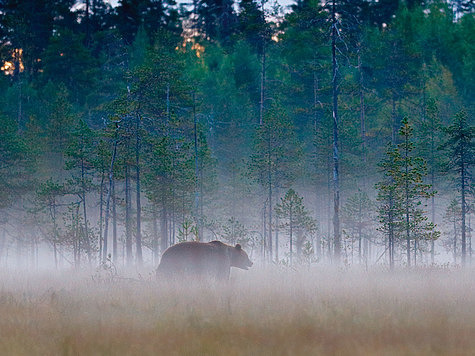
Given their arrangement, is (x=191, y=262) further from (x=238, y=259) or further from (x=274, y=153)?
(x=274, y=153)

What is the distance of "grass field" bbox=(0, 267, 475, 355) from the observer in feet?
29.3

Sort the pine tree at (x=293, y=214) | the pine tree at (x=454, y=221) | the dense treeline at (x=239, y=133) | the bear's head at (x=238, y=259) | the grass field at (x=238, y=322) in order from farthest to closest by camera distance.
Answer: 1. the pine tree at (x=454, y=221)
2. the pine tree at (x=293, y=214)
3. the dense treeline at (x=239, y=133)
4. the bear's head at (x=238, y=259)
5. the grass field at (x=238, y=322)

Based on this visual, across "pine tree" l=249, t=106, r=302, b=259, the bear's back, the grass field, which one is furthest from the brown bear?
"pine tree" l=249, t=106, r=302, b=259

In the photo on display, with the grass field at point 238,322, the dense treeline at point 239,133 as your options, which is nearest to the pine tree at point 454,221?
the dense treeline at point 239,133

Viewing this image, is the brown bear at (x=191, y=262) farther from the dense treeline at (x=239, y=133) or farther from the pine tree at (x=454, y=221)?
the pine tree at (x=454, y=221)

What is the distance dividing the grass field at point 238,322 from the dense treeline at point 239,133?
11.2m

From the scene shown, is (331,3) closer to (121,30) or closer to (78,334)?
(78,334)

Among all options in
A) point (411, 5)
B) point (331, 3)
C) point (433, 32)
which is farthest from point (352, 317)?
point (411, 5)

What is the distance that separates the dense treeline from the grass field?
36.8 ft

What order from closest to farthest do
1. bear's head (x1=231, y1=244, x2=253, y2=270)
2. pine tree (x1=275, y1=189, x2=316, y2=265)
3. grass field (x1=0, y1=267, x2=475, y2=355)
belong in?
1. grass field (x1=0, y1=267, x2=475, y2=355)
2. bear's head (x1=231, y1=244, x2=253, y2=270)
3. pine tree (x1=275, y1=189, x2=316, y2=265)

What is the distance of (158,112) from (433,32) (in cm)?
3513

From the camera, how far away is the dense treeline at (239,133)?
31.7m

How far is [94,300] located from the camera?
42.6ft

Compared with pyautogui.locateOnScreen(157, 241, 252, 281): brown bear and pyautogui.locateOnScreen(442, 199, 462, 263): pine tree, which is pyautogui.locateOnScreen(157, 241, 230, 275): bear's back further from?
pyautogui.locateOnScreen(442, 199, 462, 263): pine tree
